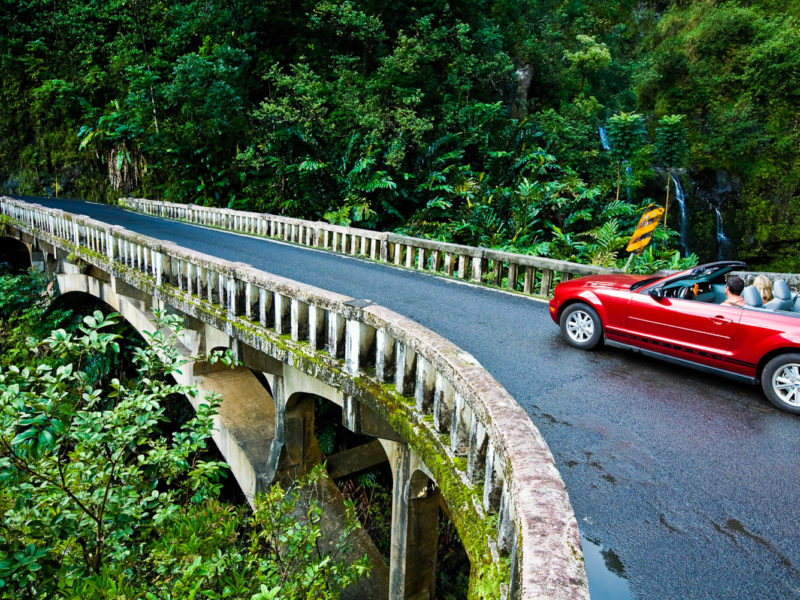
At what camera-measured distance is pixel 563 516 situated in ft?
7.23

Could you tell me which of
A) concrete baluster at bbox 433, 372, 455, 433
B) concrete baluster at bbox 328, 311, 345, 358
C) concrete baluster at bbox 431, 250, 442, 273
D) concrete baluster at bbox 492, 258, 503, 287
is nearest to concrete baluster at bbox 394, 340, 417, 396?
concrete baluster at bbox 433, 372, 455, 433

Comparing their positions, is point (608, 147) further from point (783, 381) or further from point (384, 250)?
point (783, 381)

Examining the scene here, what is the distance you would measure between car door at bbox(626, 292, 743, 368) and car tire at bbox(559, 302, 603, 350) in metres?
0.41

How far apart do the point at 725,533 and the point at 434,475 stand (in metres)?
1.89

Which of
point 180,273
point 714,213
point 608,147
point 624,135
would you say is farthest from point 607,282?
point 714,213

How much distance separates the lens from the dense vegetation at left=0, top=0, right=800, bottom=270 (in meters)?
17.5

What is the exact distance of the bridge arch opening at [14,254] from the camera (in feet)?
77.9

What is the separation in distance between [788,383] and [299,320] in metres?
4.96

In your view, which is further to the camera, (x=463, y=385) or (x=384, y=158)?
(x=384, y=158)

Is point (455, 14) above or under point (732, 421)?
above

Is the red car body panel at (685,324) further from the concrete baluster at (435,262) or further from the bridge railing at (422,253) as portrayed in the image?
the concrete baluster at (435,262)

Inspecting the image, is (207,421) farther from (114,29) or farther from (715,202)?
(114,29)

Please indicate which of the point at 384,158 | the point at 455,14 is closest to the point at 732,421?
the point at 384,158

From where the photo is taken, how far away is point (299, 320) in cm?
596
